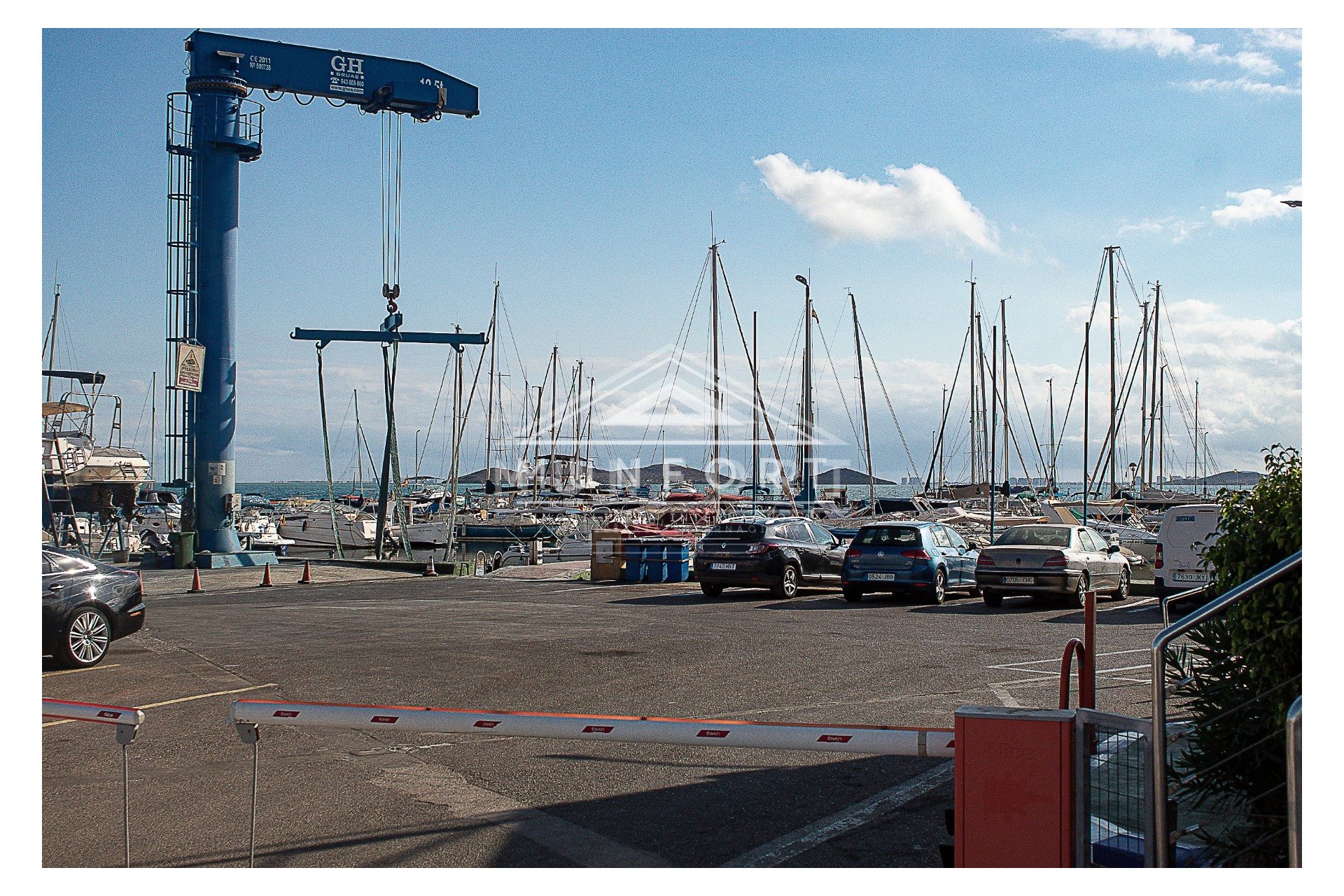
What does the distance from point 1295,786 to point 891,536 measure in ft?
55.7

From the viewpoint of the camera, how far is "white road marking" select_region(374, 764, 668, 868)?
591cm

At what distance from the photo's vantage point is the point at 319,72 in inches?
1122

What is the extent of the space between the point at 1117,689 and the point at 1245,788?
623 centimetres

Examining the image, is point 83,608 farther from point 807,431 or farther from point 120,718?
point 807,431

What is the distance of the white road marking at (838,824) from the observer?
5.89m

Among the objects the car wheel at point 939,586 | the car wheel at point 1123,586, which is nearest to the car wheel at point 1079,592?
the car wheel at point 1123,586

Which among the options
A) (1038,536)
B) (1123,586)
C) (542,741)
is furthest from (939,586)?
(542,741)

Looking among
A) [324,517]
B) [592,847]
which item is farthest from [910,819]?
[324,517]

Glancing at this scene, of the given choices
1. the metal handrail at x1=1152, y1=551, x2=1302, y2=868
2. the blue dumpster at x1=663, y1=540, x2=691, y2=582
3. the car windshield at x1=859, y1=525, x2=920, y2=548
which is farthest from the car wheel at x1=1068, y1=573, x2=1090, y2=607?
the metal handrail at x1=1152, y1=551, x2=1302, y2=868

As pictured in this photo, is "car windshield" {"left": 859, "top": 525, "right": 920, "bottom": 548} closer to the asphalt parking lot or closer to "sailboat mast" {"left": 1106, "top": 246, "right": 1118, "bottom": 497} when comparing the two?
the asphalt parking lot

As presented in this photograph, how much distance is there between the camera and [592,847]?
6074 mm

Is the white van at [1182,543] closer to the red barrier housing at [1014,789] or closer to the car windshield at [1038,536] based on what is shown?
the car windshield at [1038,536]

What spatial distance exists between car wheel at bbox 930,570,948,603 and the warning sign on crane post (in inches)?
727
